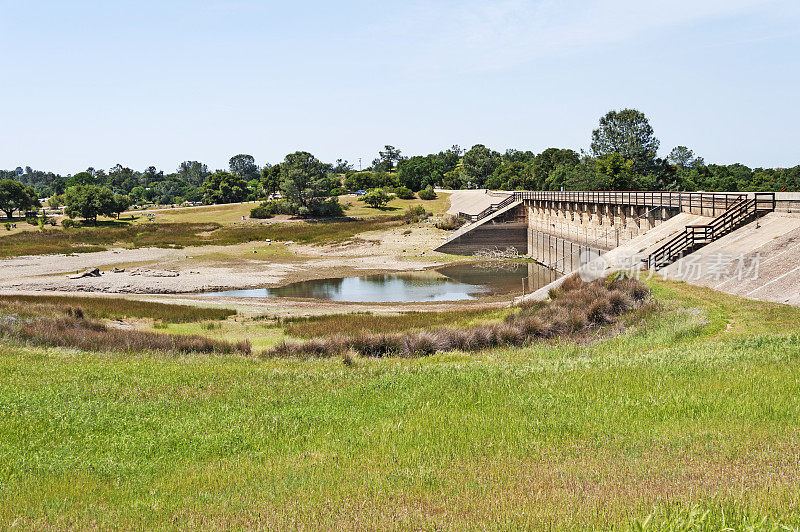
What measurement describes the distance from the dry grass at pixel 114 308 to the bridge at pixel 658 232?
2512 cm

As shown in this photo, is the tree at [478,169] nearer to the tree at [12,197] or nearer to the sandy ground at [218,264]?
the sandy ground at [218,264]

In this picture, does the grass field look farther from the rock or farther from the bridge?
the rock

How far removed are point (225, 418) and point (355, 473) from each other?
13.6 ft

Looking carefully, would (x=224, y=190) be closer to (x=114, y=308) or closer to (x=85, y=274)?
(x=85, y=274)

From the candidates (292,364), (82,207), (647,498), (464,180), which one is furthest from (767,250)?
(464,180)

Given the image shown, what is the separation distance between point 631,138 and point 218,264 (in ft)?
254

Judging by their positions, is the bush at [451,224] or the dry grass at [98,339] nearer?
the dry grass at [98,339]

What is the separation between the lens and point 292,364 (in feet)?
62.7

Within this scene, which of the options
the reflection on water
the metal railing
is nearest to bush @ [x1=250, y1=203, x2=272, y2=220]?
the metal railing

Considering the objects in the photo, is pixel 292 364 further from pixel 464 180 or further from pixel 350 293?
pixel 464 180

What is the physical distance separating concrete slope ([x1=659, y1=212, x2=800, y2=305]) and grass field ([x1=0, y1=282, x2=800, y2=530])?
354 inches

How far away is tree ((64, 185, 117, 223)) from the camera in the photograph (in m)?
115

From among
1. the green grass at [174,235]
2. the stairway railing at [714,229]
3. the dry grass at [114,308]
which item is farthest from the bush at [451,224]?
the stairway railing at [714,229]

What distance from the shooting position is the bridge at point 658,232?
28219 mm
